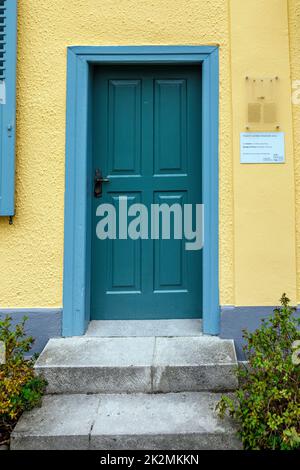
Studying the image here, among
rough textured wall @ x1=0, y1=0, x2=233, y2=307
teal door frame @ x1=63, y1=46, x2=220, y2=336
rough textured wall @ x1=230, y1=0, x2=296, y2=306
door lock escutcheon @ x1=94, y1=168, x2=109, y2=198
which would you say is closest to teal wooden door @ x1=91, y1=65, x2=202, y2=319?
door lock escutcheon @ x1=94, y1=168, x2=109, y2=198

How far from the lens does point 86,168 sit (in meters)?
3.26

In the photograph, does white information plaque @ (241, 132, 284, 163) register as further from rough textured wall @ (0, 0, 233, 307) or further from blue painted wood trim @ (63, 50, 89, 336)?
blue painted wood trim @ (63, 50, 89, 336)

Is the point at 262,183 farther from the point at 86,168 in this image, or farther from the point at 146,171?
the point at 86,168

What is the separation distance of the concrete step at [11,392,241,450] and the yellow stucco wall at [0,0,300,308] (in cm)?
90

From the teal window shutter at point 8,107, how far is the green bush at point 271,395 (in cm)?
208

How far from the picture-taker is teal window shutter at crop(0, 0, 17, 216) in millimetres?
3143

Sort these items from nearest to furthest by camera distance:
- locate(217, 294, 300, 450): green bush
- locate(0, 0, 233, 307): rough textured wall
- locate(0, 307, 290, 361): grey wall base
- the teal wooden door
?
locate(217, 294, 300, 450): green bush → locate(0, 307, 290, 361): grey wall base → locate(0, 0, 233, 307): rough textured wall → the teal wooden door

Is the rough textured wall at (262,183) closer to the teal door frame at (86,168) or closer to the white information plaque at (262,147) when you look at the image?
the white information plaque at (262,147)

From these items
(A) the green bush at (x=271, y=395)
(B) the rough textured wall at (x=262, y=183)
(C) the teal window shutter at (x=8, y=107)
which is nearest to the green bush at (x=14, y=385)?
(C) the teal window shutter at (x=8, y=107)

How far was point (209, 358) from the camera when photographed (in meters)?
2.79

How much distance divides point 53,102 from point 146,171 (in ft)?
3.09

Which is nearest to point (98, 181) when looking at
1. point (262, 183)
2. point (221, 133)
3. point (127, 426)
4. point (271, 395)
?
point (221, 133)
